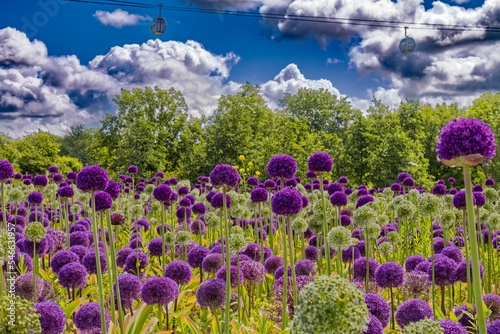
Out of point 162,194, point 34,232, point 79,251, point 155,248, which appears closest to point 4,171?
point 34,232

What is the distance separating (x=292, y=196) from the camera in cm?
317

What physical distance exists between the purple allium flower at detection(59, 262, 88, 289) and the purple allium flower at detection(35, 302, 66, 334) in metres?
0.81

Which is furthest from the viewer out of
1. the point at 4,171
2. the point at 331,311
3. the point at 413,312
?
the point at 4,171

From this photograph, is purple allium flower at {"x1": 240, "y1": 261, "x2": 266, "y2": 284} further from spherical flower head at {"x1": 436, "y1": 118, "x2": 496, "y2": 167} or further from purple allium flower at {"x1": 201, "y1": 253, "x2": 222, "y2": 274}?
spherical flower head at {"x1": 436, "y1": 118, "x2": 496, "y2": 167}

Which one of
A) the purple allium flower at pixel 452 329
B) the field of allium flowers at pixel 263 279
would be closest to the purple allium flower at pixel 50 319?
the field of allium flowers at pixel 263 279

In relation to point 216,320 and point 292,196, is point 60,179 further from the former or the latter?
point 292,196

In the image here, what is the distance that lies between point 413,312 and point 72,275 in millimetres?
2874

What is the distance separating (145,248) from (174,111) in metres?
39.4

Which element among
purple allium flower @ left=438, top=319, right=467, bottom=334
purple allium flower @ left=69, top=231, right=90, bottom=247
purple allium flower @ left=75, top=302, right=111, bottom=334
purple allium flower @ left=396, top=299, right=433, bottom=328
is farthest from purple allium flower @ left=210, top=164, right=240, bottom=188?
purple allium flower @ left=69, top=231, right=90, bottom=247

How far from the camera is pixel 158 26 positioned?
1302 cm

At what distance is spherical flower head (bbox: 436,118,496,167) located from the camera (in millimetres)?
1646

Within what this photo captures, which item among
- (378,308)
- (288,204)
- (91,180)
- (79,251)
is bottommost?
(378,308)

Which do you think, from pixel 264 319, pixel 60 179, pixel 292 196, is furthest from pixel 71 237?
pixel 60 179

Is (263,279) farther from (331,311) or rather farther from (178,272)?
(331,311)
